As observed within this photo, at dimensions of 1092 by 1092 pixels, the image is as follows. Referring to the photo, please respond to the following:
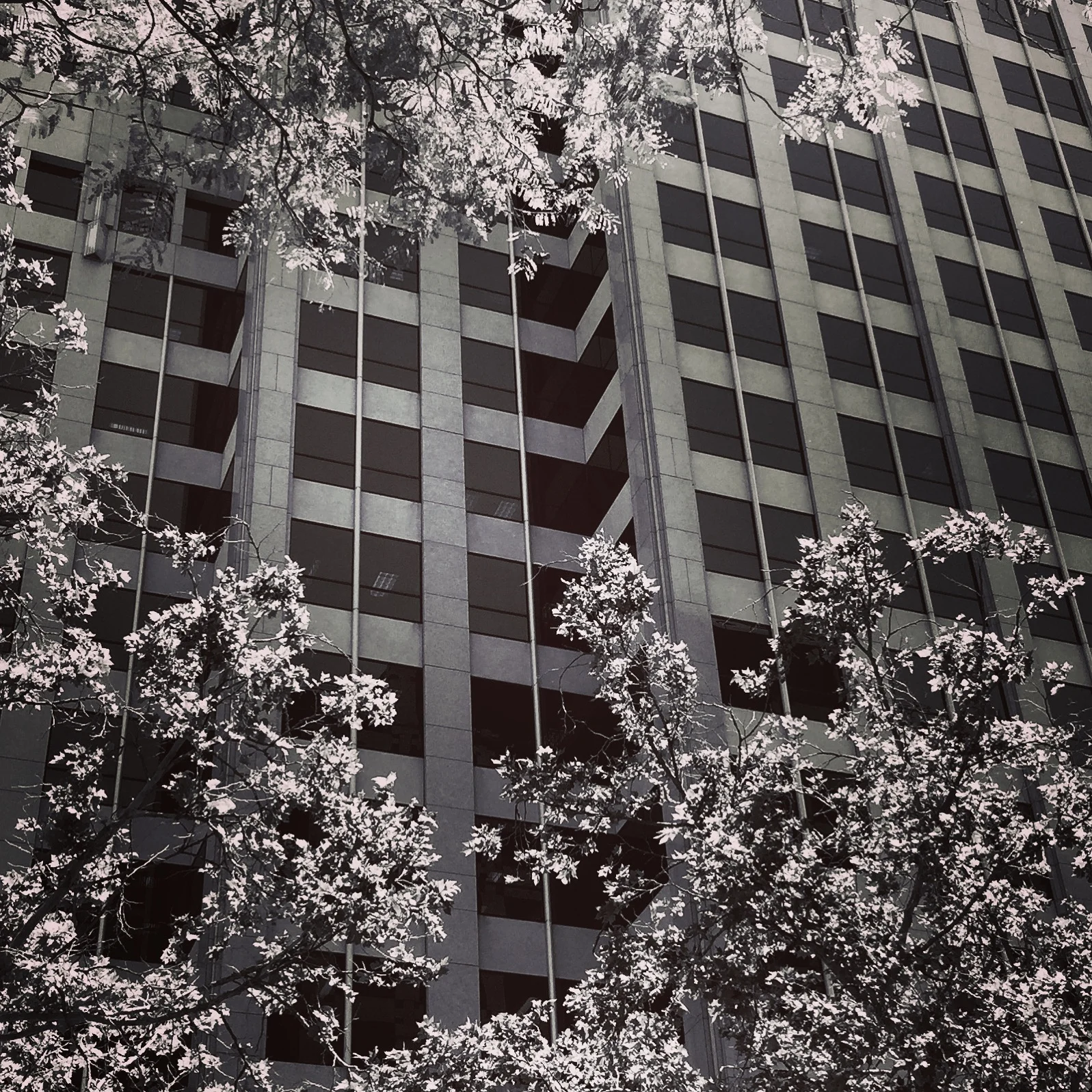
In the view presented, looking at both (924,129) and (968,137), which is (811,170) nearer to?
(924,129)

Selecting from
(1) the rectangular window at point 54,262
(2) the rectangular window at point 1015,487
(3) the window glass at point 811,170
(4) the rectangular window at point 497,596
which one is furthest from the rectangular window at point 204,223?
(2) the rectangular window at point 1015,487

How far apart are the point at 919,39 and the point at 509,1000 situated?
35.2 metres

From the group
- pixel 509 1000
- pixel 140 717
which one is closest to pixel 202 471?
pixel 509 1000

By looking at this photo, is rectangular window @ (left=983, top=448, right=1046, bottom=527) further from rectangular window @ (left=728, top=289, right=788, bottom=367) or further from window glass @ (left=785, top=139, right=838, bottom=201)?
window glass @ (left=785, top=139, right=838, bottom=201)

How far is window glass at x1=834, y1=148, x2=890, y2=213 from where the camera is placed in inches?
1642

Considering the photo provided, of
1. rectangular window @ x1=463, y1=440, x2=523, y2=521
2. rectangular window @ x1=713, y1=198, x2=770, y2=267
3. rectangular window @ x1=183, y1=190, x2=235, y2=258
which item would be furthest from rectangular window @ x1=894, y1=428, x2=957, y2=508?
rectangular window @ x1=183, y1=190, x2=235, y2=258

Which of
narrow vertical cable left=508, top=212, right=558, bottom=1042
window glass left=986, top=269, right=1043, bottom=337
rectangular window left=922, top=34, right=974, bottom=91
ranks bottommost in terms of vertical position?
narrow vertical cable left=508, top=212, right=558, bottom=1042

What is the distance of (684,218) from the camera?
38875 millimetres

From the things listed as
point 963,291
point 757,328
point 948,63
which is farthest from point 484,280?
point 948,63

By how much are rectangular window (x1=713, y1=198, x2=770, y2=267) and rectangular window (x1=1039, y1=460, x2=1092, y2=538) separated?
10439 mm

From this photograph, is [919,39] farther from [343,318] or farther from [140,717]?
[140,717]

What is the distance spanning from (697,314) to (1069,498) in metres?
12.2

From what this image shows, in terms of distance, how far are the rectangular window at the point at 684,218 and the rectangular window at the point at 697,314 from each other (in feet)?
4.84

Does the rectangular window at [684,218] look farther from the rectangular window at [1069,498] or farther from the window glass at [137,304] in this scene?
the window glass at [137,304]
